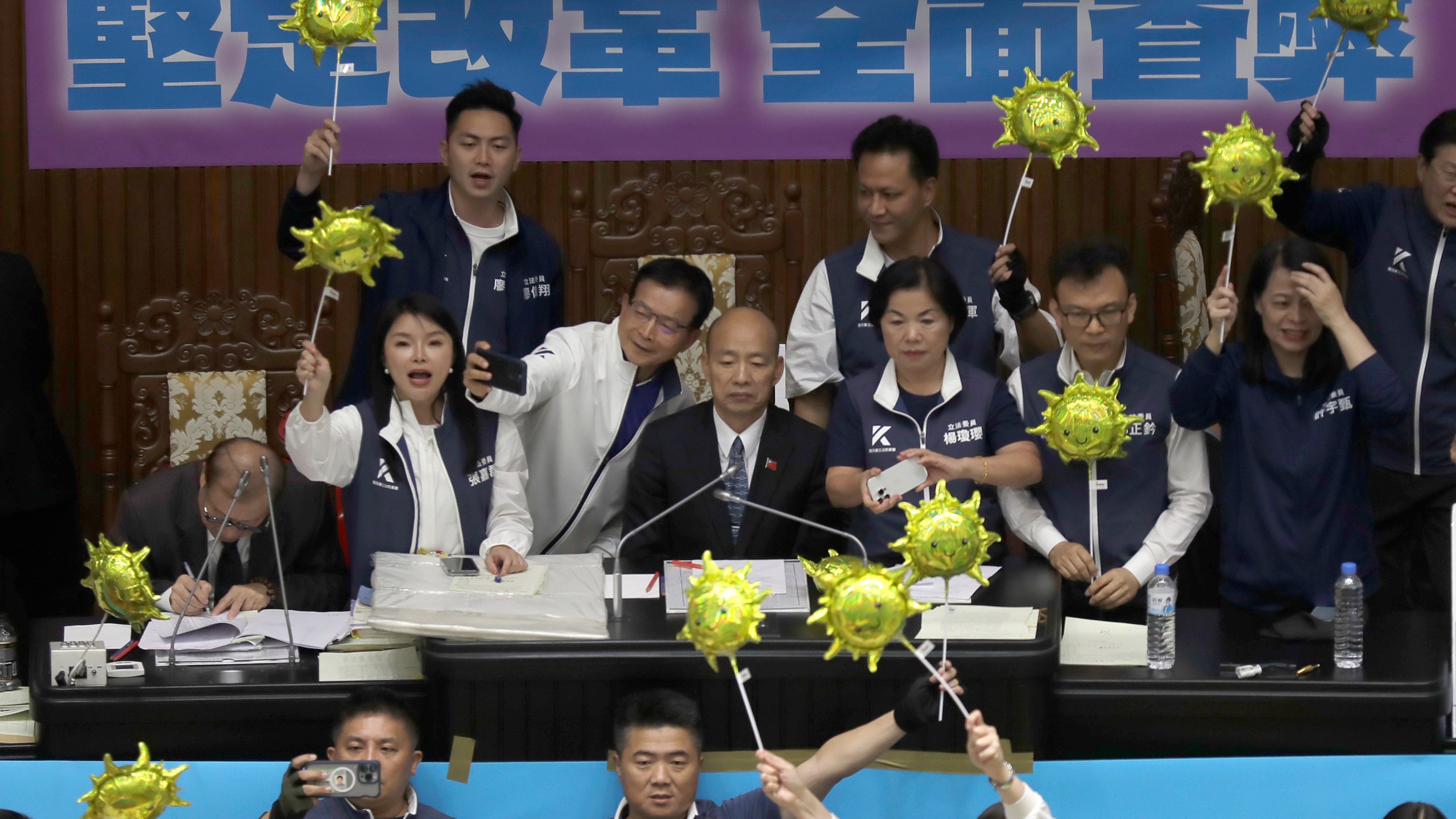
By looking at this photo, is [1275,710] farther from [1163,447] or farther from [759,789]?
[759,789]

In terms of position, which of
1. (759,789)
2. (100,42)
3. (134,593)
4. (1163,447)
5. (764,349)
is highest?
(100,42)

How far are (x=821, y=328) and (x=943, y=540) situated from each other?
130cm

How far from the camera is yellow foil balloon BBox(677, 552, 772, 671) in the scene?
93.5 inches

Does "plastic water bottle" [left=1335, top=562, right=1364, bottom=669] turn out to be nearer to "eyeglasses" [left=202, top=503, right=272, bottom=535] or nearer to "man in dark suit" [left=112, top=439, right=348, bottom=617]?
"man in dark suit" [left=112, top=439, right=348, bottom=617]

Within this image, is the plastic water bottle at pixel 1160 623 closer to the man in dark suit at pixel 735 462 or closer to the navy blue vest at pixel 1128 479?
the navy blue vest at pixel 1128 479

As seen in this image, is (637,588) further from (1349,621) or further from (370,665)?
(1349,621)

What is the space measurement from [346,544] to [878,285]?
53.3 inches

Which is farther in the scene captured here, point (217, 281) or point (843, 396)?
point (217, 281)

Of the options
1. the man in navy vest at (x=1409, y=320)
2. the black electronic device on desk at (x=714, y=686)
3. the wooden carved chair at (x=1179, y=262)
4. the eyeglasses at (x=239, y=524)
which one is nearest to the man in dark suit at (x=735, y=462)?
the black electronic device on desk at (x=714, y=686)

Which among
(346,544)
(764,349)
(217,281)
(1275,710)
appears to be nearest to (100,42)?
(217,281)

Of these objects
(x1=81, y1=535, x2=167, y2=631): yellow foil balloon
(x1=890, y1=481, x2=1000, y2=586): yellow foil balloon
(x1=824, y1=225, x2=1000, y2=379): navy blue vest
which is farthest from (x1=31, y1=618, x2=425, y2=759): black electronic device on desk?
(x1=824, y1=225, x2=1000, y2=379): navy blue vest

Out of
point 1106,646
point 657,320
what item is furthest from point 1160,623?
point 657,320

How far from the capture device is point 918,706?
8.23ft

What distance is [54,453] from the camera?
4238 mm
